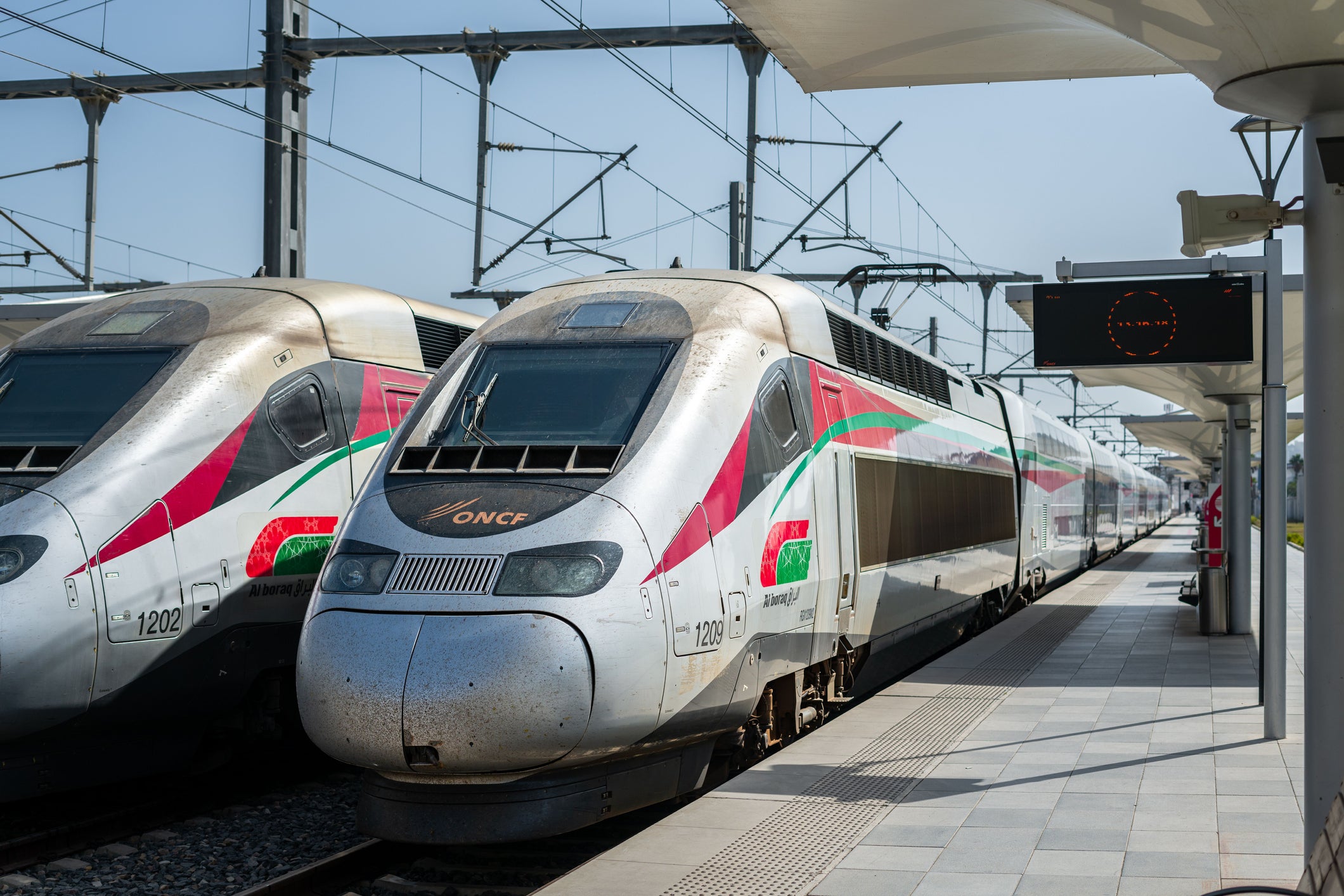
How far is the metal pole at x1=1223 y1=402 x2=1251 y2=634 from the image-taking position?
1548 cm

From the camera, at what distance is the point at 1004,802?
6.92 meters

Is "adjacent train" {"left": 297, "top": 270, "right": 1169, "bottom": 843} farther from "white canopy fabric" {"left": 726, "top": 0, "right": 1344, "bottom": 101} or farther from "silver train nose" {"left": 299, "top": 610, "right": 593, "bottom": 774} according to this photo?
"white canopy fabric" {"left": 726, "top": 0, "right": 1344, "bottom": 101}

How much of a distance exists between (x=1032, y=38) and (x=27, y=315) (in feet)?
35.4

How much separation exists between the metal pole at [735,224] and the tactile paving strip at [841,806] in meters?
6.63

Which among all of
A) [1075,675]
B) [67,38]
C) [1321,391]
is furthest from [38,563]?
[1075,675]

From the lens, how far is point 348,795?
8977 mm

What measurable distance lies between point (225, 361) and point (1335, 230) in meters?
6.57

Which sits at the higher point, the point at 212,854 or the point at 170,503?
the point at 170,503

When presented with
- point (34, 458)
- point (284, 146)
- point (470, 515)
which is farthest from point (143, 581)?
point (284, 146)

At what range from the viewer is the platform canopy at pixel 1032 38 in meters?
5.17

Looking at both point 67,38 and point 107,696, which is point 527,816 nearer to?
point 107,696

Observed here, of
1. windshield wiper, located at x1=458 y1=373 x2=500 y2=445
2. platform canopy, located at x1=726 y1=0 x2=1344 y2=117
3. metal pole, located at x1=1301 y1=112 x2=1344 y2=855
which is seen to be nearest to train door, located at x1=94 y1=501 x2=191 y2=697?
windshield wiper, located at x1=458 y1=373 x2=500 y2=445

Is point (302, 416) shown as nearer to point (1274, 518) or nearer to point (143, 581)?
point (143, 581)

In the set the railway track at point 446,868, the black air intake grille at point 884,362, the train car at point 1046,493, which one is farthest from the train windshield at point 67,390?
the train car at point 1046,493
